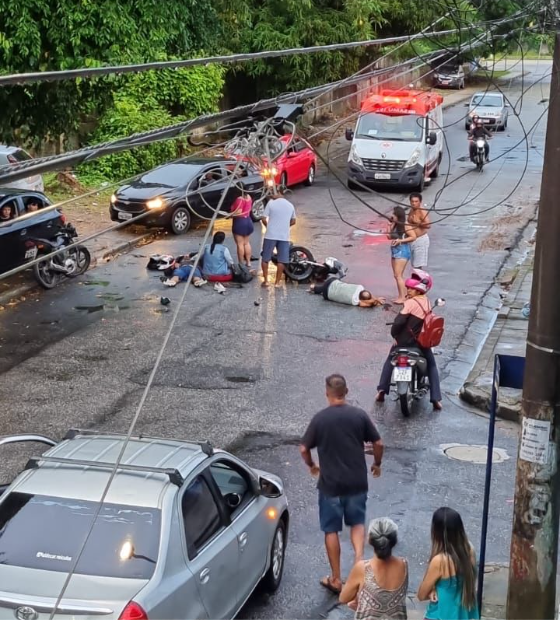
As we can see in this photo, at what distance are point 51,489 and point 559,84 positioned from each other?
159 inches

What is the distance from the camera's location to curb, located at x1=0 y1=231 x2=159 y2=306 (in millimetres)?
16761

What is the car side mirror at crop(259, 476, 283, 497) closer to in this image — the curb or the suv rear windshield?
the suv rear windshield

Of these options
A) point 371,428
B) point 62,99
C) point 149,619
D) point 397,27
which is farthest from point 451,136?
point 149,619

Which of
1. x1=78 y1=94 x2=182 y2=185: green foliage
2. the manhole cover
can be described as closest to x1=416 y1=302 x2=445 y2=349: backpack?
the manhole cover

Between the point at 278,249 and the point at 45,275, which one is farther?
the point at 278,249

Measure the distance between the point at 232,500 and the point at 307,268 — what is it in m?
10.9

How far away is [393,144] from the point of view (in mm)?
27094

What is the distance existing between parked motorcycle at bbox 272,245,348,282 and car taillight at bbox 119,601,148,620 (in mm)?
12366

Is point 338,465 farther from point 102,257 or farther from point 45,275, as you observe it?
point 102,257

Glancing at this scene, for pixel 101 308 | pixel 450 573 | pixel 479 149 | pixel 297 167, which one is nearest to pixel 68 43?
pixel 101 308

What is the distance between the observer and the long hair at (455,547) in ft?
19.0

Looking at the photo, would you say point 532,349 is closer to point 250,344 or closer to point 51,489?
point 51,489

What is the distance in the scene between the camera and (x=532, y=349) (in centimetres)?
646

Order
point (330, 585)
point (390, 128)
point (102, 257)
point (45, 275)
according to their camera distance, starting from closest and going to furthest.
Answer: point (330, 585) < point (45, 275) < point (102, 257) < point (390, 128)
